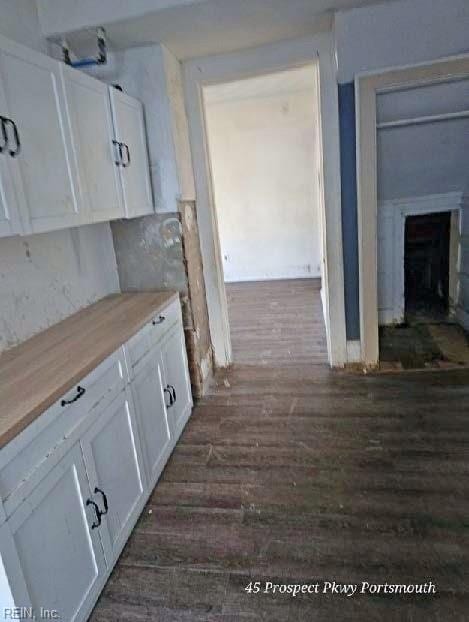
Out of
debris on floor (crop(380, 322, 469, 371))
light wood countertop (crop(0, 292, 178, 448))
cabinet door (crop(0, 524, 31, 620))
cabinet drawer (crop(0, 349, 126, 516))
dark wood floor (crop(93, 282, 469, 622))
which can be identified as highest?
light wood countertop (crop(0, 292, 178, 448))

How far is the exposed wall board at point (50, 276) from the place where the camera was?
183 centimetres

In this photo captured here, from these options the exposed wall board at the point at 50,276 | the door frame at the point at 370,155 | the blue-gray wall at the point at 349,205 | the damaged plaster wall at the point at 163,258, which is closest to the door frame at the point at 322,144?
the blue-gray wall at the point at 349,205

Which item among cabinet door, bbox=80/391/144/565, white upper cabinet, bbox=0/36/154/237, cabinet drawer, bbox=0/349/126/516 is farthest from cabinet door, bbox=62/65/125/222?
cabinet door, bbox=80/391/144/565

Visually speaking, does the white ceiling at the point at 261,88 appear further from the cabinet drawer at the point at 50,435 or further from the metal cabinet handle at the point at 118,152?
the cabinet drawer at the point at 50,435

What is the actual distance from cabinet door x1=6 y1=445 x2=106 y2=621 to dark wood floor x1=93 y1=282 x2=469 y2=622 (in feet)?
0.59

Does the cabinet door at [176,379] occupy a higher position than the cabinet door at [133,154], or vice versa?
the cabinet door at [133,154]

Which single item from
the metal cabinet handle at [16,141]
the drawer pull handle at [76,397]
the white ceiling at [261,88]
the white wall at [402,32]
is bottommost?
the drawer pull handle at [76,397]

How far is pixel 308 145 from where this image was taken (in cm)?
596

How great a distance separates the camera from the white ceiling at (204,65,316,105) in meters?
4.84

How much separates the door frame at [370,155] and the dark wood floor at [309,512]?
51 cm

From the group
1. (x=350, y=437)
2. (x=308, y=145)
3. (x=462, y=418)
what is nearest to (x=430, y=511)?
(x=350, y=437)

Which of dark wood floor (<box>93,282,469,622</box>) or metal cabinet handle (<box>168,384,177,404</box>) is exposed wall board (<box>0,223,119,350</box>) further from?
dark wood floor (<box>93,282,469,622</box>)

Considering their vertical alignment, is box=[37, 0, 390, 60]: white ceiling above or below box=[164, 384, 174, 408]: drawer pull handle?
above

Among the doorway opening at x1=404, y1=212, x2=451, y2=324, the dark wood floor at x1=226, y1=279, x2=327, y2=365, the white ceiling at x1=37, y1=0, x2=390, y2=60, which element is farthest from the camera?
the doorway opening at x1=404, y1=212, x2=451, y2=324
